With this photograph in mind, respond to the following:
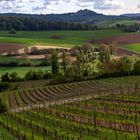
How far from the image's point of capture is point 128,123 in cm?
4444

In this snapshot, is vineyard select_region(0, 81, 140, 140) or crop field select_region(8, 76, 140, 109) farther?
crop field select_region(8, 76, 140, 109)

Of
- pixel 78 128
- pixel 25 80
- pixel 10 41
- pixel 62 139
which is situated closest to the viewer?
pixel 62 139

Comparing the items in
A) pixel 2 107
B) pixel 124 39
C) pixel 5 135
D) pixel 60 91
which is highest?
pixel 5 135

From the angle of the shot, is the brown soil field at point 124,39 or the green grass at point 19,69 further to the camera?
the brown soil field at point 124,39

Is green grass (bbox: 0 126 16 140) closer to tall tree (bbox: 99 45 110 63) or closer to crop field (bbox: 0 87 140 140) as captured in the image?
crop field (bbox: 0 87 140 140)

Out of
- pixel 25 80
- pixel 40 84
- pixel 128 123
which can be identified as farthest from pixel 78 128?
pixel 25 80

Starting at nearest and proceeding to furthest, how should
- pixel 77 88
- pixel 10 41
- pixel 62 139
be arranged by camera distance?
pixel 62 139
pixel 77 88
pixel 10 41

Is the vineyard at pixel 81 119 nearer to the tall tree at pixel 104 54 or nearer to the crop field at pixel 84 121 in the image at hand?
the crop field at pixel 84 121

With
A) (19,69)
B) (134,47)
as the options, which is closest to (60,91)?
(19,69)

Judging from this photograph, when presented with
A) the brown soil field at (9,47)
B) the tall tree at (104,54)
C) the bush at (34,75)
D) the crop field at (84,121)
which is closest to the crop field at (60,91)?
the crop field at (84,121)

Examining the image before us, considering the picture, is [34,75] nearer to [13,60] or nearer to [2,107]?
[13,60]

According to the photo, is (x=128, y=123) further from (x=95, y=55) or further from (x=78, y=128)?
(x=95, y=55)

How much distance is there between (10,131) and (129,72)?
229ft

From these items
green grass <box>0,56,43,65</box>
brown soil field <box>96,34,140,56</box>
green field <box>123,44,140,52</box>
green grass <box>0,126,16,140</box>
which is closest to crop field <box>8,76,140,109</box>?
green grass <box>0,126,16,140</box>
